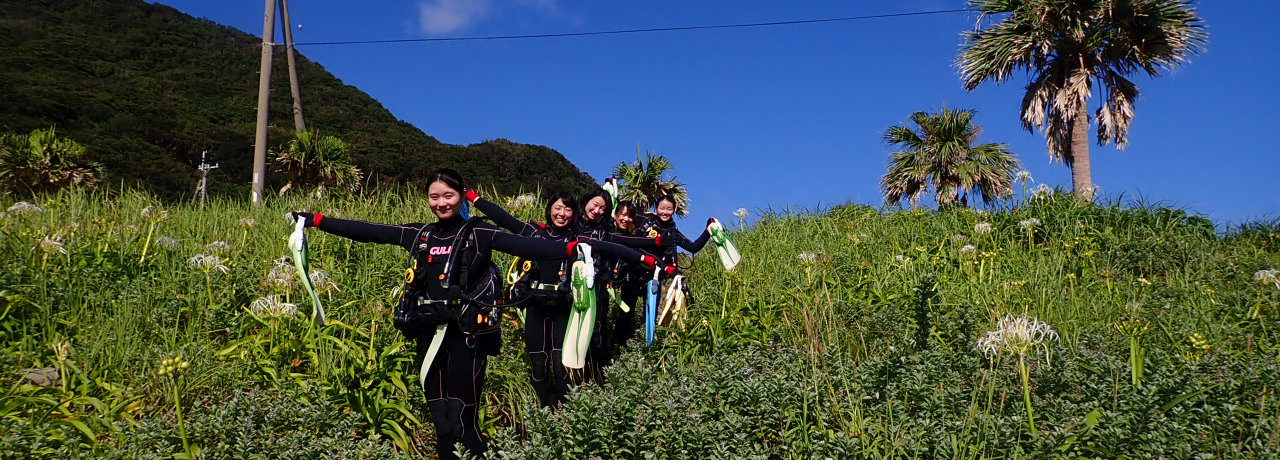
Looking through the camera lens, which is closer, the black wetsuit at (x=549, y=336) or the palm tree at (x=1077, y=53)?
the black wetsuit at (x=549, y=336)

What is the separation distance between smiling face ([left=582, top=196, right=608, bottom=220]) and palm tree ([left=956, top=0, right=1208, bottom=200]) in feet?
55.9

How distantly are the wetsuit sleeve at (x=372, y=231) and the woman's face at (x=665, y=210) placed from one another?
3.28 meters

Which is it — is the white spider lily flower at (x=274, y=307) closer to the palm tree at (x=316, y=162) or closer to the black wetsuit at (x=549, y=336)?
the black wetsuit at (x=549, y=336)

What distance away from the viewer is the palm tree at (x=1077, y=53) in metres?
18.0

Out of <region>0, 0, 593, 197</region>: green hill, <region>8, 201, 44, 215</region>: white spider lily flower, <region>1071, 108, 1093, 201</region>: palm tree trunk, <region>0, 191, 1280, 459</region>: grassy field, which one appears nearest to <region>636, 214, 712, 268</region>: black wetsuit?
<region>0, 191, 1280, 459</region>: grassy field

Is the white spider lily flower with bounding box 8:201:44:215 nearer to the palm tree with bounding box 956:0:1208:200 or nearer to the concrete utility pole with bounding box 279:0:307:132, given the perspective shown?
the concrete utility pole with bounding box 279:0:307:132

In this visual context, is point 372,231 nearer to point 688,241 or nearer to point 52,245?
point 688,241

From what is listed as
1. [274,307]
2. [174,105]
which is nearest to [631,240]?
[274,307]

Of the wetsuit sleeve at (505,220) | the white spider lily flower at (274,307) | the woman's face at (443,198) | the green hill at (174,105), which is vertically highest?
the green hill at (174,105)

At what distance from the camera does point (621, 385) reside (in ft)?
14.1

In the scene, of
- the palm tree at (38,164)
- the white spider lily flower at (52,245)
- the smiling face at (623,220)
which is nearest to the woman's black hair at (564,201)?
the smiling face at (623,220)

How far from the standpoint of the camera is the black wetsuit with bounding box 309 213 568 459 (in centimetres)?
400

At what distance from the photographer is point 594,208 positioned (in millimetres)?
5785

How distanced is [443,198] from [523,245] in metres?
0.56
